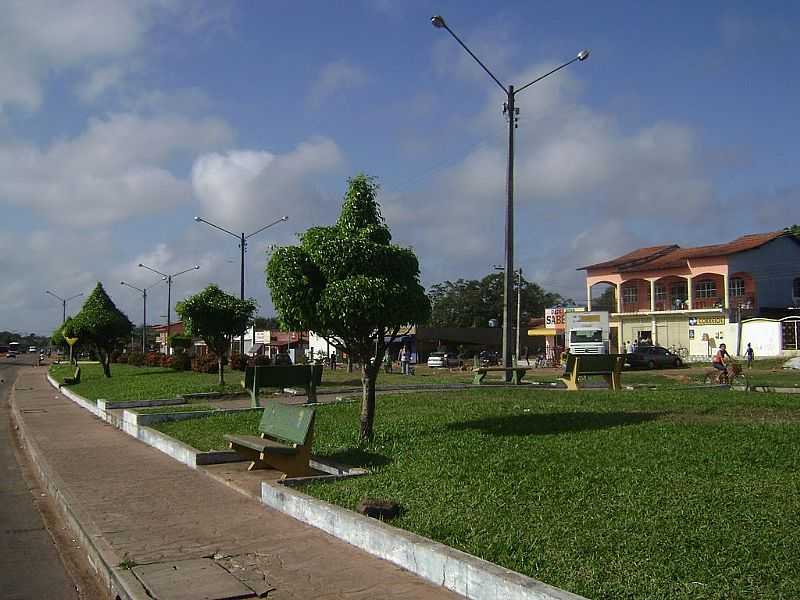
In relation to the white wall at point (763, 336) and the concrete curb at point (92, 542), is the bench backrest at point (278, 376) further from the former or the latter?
the white wall at point (763, 336)

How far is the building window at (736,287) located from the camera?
2084 inches

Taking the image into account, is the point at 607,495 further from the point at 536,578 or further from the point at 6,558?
the point at 6,558

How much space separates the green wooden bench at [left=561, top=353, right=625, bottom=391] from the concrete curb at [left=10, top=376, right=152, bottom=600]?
1074cm

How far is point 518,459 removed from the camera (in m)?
8.54

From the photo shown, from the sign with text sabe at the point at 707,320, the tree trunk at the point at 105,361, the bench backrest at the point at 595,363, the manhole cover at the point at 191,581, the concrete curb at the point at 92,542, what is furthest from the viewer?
the sign with text sabe at the point at 707,320

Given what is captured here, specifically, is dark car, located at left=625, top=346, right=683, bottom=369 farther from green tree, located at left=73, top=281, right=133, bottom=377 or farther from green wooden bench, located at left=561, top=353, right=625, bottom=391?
green wooden bench, located at left=561, top=353, right=625, bottom=391

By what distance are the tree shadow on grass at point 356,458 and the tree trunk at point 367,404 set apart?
0.49 metres

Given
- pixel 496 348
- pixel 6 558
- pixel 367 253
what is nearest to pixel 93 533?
pixel 6 558

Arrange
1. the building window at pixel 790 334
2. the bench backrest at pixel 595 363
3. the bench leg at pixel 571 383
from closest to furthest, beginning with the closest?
the bench backrest at pixel 595 363, the bench leg at pixel 571 383, the building window at pixel 790 334

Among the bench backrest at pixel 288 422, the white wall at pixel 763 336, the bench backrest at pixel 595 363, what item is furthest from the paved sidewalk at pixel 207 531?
the white wall at pixel 763 336

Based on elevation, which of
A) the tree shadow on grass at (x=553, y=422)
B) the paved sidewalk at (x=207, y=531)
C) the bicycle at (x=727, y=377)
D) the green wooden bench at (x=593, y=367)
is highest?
the green wooden bench at (x=593, y=367)

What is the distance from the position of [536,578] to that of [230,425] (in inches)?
385

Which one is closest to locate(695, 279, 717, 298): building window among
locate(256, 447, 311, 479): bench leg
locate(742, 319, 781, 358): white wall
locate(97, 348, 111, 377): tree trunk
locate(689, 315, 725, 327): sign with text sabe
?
locate(689, 315, 725, 327): sign with text sabe

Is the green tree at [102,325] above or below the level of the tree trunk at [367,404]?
above
